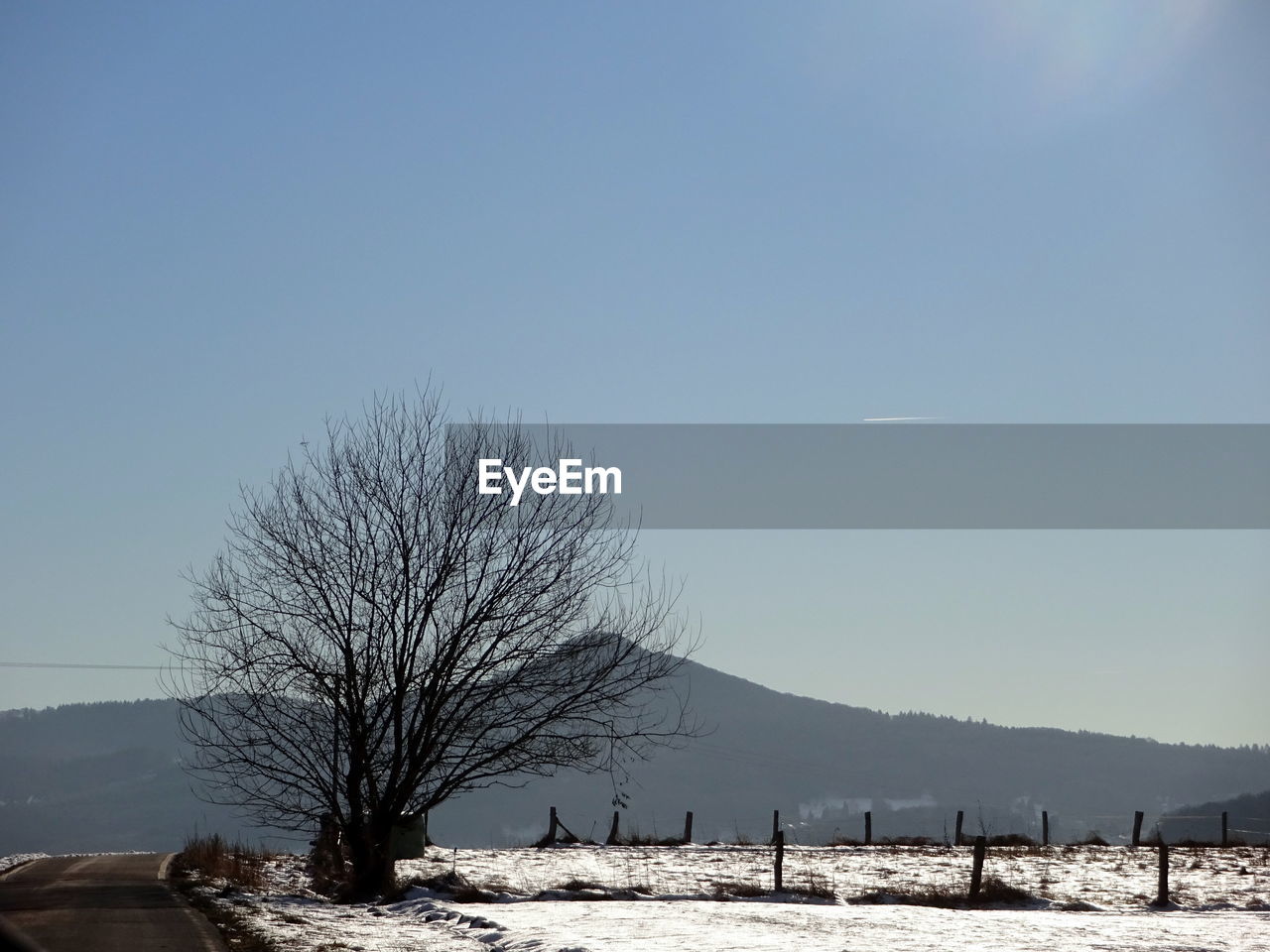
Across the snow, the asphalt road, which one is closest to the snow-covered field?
the asphalt road

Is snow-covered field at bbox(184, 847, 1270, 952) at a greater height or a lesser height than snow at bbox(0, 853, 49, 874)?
greater

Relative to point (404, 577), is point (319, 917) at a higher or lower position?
lower

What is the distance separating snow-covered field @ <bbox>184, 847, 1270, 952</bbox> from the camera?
52.9ft

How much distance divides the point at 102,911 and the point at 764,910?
1084 centimetres

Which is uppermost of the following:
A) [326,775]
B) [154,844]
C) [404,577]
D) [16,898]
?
[404,577]

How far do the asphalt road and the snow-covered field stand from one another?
1.17 metres

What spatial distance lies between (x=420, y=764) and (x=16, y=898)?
7.39 metres

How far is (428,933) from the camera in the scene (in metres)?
17.2

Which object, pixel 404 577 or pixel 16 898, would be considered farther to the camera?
pixel 404 577

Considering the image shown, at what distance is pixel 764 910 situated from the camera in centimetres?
2133

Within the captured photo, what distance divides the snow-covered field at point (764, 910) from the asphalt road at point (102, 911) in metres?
1.17

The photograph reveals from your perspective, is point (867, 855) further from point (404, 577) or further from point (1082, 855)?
point (404, 577)

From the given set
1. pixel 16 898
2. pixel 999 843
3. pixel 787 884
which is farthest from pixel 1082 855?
pixel 16 898

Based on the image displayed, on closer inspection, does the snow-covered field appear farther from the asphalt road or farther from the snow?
the snow
